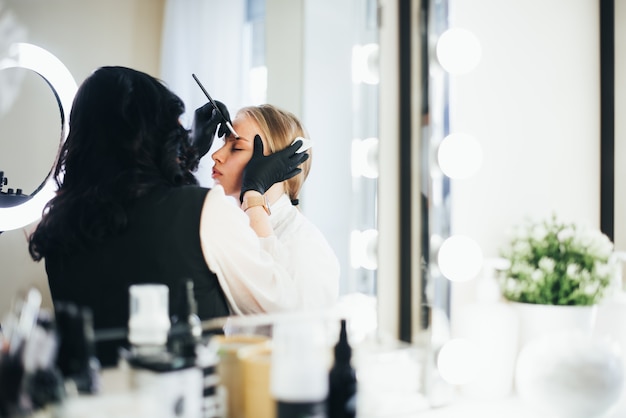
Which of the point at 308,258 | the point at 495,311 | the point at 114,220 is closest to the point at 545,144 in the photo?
the point at 495,311

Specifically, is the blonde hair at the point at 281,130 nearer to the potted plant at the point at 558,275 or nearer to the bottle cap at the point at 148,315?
the bottle cap at the point at 148,315

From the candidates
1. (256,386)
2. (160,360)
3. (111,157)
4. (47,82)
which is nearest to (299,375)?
(256,386)

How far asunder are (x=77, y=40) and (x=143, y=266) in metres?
0.31

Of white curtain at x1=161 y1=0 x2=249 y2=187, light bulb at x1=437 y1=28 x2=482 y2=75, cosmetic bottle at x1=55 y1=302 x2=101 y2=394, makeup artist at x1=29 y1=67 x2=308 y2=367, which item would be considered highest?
light bulb at x1=437 y1=28 x2=482 y2=75

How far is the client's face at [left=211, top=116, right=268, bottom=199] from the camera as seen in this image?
0.92 meters

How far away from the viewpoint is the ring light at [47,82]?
0.75 metres

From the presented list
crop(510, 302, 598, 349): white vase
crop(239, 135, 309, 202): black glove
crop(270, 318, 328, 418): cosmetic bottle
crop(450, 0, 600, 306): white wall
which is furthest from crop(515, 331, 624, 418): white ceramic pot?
crop(239, 135, 309, 202): black glove

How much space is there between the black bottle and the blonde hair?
0.82 feet

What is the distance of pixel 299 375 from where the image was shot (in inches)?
32.7

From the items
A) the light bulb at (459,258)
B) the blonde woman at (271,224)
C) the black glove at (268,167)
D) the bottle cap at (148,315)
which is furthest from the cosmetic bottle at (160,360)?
the light bulb at (459,258)

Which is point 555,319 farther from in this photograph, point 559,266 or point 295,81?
point 295,81

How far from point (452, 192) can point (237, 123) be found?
0.52m

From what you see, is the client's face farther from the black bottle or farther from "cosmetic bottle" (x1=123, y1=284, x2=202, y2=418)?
the black bottle

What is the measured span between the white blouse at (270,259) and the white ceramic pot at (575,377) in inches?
15.4
